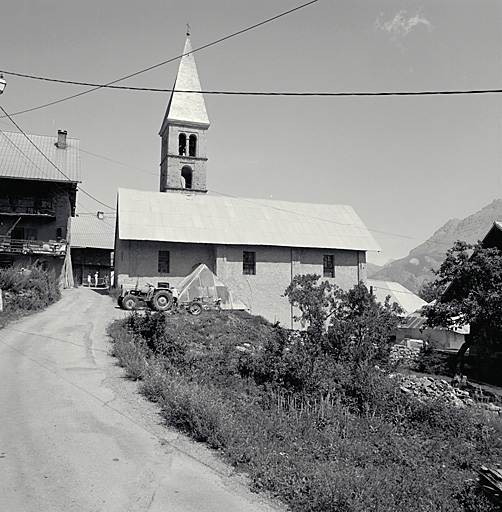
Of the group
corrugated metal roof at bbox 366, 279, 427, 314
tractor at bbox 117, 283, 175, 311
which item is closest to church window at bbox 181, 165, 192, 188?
tractor at bbox 117, 283, 175, 311

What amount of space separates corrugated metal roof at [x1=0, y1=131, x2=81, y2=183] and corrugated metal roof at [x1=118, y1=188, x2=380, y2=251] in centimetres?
481

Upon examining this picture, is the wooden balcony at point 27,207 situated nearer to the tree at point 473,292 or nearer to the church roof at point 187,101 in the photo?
the church roof at point 187,101

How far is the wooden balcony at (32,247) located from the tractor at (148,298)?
10377mm

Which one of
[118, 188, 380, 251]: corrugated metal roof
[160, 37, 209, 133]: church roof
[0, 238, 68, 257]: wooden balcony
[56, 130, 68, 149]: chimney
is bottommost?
[0, 238, 68, 257]: wooden balcony

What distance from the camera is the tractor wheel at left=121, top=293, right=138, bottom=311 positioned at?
23.3m

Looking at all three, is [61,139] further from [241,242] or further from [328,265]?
[328,265]

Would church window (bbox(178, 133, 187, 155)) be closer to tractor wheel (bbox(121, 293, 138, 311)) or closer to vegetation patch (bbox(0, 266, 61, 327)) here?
vegetation patch (bbox(0, 266, 61, 327))

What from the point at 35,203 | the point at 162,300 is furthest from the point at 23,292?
the point at 35,203

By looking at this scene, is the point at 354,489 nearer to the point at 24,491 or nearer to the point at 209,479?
the point at 209,479

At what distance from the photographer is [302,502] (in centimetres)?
577

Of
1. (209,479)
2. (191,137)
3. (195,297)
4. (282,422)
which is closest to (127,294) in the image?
(195,297)

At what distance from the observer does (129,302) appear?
76.7 ft

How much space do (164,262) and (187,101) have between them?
A: 18.5m

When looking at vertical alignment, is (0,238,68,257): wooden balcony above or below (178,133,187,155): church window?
below
